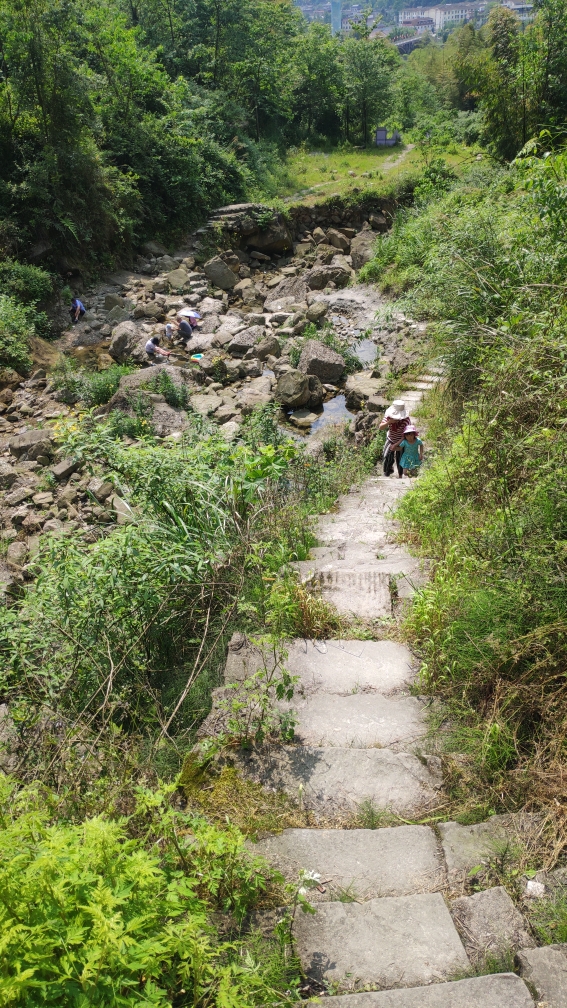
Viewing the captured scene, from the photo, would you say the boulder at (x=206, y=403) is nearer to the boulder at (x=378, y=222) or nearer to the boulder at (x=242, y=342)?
the boulder at (x=242, y=342)

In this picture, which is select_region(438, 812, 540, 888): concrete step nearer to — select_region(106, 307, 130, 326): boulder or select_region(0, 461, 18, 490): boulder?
select_region(0, 461, 18, 490): boulder

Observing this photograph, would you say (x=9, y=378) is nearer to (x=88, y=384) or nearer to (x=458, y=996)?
(x=88, y=384)

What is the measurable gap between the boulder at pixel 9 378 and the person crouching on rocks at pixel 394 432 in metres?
7.79

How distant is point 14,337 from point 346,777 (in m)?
11.4

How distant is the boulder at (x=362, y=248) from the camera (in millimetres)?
17609

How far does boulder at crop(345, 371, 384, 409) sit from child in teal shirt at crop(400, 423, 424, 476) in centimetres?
430

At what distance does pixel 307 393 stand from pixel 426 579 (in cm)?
781

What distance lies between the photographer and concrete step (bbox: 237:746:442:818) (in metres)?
2.62

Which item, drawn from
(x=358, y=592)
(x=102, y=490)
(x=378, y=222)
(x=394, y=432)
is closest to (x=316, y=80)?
(x=378, y=222)

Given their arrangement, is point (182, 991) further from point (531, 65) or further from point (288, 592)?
point (531, 65)

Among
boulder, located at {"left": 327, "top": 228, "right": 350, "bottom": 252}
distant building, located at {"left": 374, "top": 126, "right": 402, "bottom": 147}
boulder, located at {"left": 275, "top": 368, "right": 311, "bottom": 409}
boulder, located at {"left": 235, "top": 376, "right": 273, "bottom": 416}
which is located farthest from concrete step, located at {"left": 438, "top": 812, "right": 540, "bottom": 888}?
distant building, located at {"left": 374, "top": 126, "right": 402, "bottom": 147}

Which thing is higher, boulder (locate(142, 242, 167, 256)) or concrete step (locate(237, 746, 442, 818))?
boulder (locate(142, 242, 167, 256))

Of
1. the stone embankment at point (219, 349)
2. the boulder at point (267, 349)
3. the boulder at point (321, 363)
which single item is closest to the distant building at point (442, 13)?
the stone embankment at point (219, 349)

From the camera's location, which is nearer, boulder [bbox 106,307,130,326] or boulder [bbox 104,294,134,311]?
boulder [bbox 106,307,130,326]
